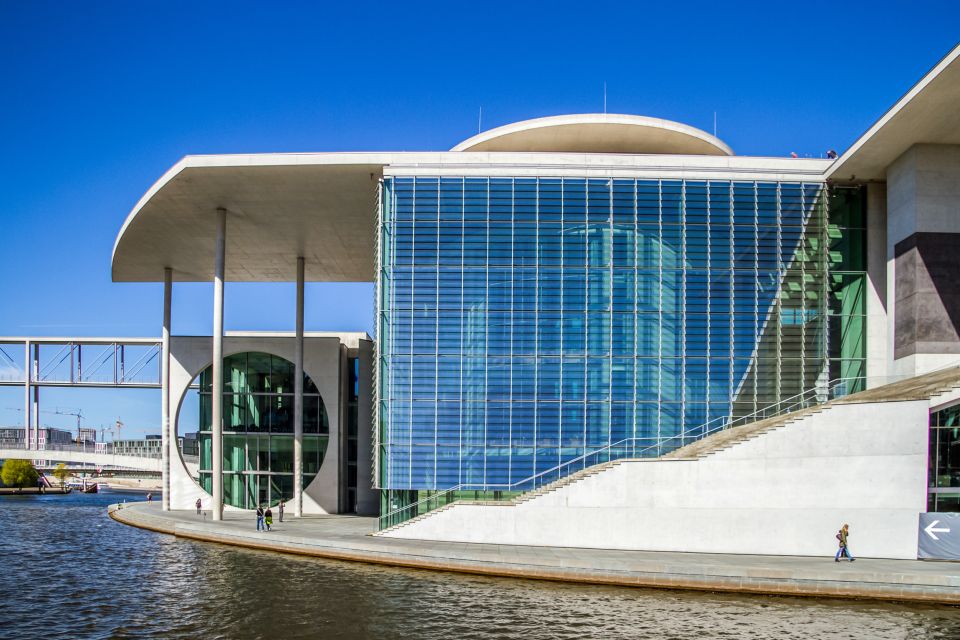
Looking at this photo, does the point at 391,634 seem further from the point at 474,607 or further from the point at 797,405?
the point at 797,405

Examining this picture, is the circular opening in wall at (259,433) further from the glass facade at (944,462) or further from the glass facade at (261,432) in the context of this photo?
the glass facade at (944,462)

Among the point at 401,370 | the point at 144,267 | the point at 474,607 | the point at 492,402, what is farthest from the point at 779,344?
the point at 144,267

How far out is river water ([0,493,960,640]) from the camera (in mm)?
18234

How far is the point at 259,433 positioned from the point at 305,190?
15.8 metres

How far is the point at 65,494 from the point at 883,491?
77.6m

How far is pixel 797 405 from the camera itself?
3136 centimetres

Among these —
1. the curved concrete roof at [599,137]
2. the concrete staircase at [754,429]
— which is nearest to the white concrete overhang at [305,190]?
the curved concrete roof at [599,137]

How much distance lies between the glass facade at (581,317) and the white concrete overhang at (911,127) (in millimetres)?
2383

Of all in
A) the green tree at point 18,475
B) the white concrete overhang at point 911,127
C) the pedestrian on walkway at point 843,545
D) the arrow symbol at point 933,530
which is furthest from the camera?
the green tree at point 18,475

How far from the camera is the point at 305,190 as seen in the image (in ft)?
115

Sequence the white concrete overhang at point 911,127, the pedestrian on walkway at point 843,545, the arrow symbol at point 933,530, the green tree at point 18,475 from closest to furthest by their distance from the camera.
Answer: the pedestrian on walkway at point 843,545, the arrow symbol at point 933,530, the white concrete overhang at point 911,127, the green tree at point 18,475

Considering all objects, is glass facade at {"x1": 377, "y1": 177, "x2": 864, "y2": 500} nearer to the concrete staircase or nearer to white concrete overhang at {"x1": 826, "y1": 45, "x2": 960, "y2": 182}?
the concrete staircase

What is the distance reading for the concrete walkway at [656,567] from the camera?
21.4m

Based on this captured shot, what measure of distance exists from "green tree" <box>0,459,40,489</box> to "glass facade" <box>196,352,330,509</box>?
47.7m
